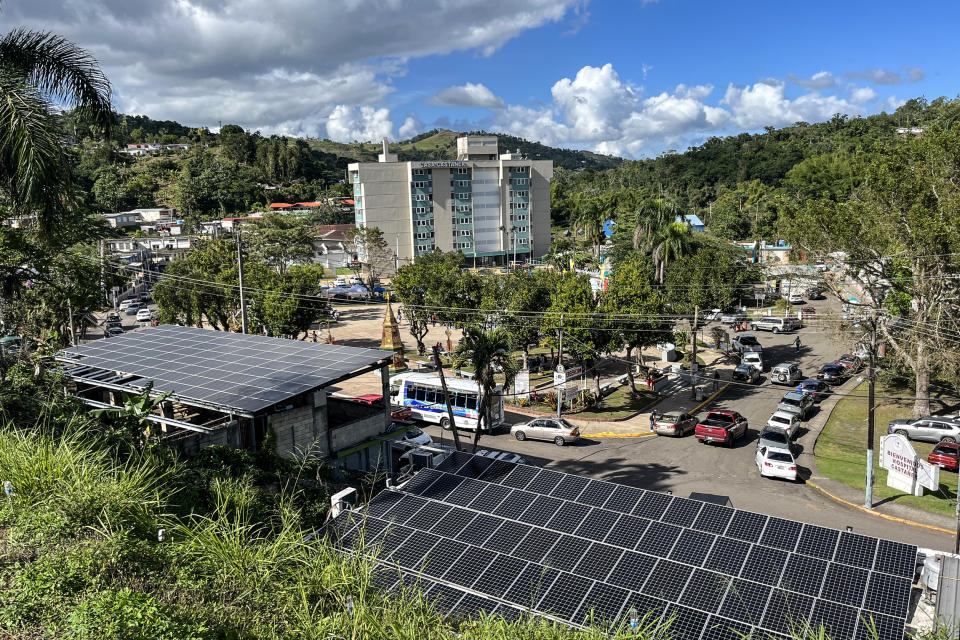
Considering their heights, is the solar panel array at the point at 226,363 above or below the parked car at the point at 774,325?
above

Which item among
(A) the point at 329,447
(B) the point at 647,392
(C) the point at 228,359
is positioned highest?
(C) the point at 228,359

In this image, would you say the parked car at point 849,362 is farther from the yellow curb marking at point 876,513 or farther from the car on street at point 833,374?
the yellow curb marking at point 876,513

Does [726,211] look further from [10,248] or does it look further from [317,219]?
[10,248]

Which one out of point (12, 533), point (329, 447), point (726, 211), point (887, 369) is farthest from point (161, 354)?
point (726, 211)

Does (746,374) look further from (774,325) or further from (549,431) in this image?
(774,325)

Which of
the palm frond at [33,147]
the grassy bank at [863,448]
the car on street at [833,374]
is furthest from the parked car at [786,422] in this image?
the palm frond at [33,147]

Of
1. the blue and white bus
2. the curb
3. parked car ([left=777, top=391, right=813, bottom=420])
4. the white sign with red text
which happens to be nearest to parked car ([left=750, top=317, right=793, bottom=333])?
parked car ([left=777, top=391, right=813, bottom=420])

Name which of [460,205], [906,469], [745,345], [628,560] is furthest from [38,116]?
[460,205]
